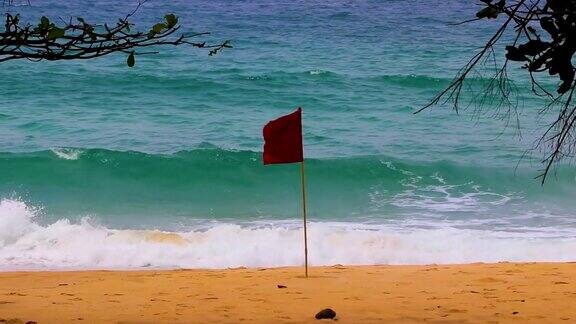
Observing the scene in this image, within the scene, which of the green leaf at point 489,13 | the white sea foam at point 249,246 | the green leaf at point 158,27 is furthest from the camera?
the white sea foam at point 249,246

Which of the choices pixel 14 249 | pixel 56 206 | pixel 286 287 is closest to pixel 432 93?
pixel 56 206

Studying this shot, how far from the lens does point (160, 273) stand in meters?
9.66

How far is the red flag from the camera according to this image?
8.49 meters

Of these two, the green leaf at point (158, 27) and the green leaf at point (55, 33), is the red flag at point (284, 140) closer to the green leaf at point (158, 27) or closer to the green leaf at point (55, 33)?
the green leaf at point (158, 27)

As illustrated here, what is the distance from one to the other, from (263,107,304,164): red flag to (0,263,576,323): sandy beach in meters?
1.12

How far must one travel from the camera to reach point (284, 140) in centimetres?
858

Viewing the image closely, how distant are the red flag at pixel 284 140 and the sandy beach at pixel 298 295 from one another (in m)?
1.12

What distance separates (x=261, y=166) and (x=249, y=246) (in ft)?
17.8

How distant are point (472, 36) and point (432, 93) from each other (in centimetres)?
985

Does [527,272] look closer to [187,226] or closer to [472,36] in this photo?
[187,226]

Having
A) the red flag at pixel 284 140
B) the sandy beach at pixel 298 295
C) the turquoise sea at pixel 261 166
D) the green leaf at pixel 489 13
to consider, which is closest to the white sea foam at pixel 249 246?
the turquoise sea at pixel 261 166

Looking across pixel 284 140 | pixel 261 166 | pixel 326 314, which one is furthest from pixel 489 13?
pixel 261 166

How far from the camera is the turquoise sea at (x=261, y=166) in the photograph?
461 inches

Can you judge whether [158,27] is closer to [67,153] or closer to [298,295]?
[298,295]
